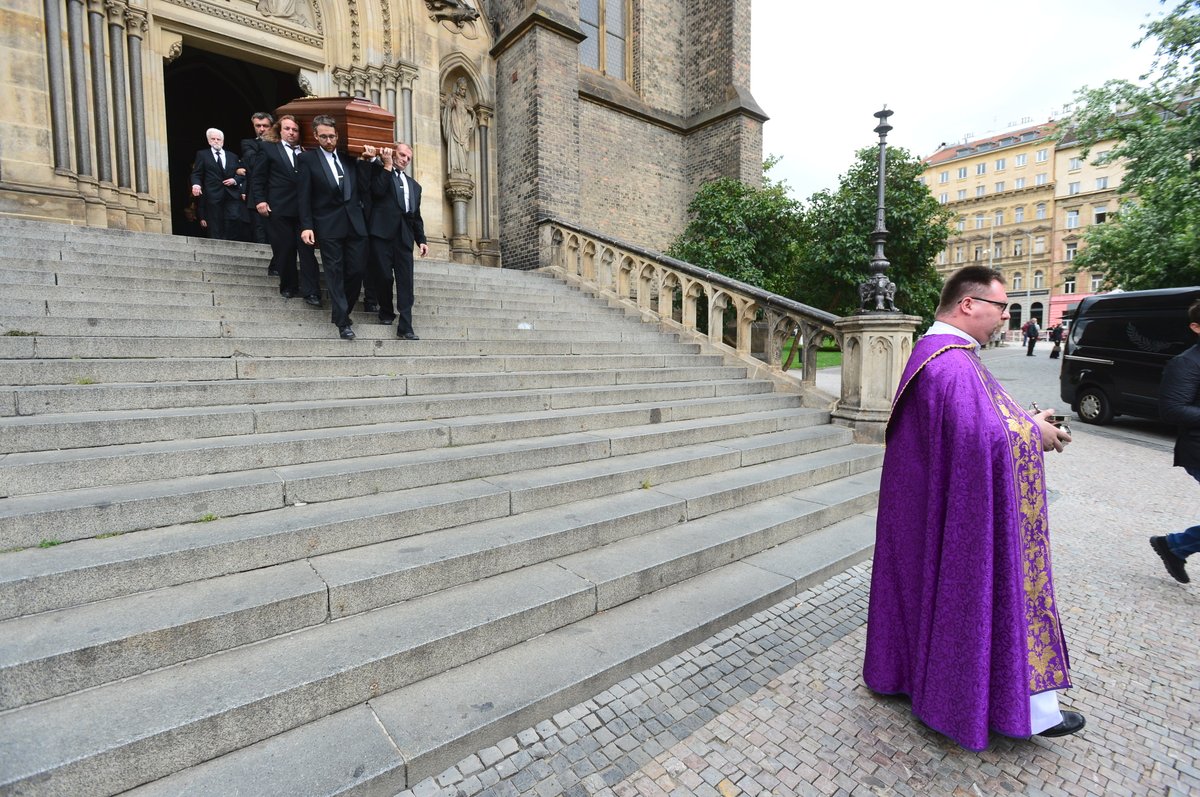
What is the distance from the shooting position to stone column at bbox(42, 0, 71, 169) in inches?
296

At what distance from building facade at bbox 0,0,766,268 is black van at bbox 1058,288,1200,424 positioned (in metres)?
8.75

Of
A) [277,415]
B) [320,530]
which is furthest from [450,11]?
[320,530]

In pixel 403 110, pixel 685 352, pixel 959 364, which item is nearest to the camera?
pixel 959 364

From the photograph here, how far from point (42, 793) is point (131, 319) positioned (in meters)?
3.80

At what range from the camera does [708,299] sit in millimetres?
8352

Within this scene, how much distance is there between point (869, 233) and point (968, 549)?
19667 mm

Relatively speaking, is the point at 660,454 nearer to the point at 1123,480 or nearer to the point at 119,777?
the point at 119,777

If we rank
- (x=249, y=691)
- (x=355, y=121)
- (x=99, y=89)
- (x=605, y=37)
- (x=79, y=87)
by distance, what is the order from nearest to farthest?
1. (x=249, y=691)
2. (x=355, y=121)
3. (x=79, y=87)
4. (x=99, y=89)
5. (x=605, y=37)

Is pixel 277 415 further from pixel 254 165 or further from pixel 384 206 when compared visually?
pixel 254 165

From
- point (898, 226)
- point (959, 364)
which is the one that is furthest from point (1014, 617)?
point (898, 226)

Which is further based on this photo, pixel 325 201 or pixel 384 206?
pixel 384 206

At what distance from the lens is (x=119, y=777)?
5.80ft

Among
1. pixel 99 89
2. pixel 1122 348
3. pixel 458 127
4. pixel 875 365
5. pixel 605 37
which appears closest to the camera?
pixel 875 365

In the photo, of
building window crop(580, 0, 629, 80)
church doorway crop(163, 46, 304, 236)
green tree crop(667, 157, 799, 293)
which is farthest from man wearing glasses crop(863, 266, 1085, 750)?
building window crop(580, 0, 629, 80)
